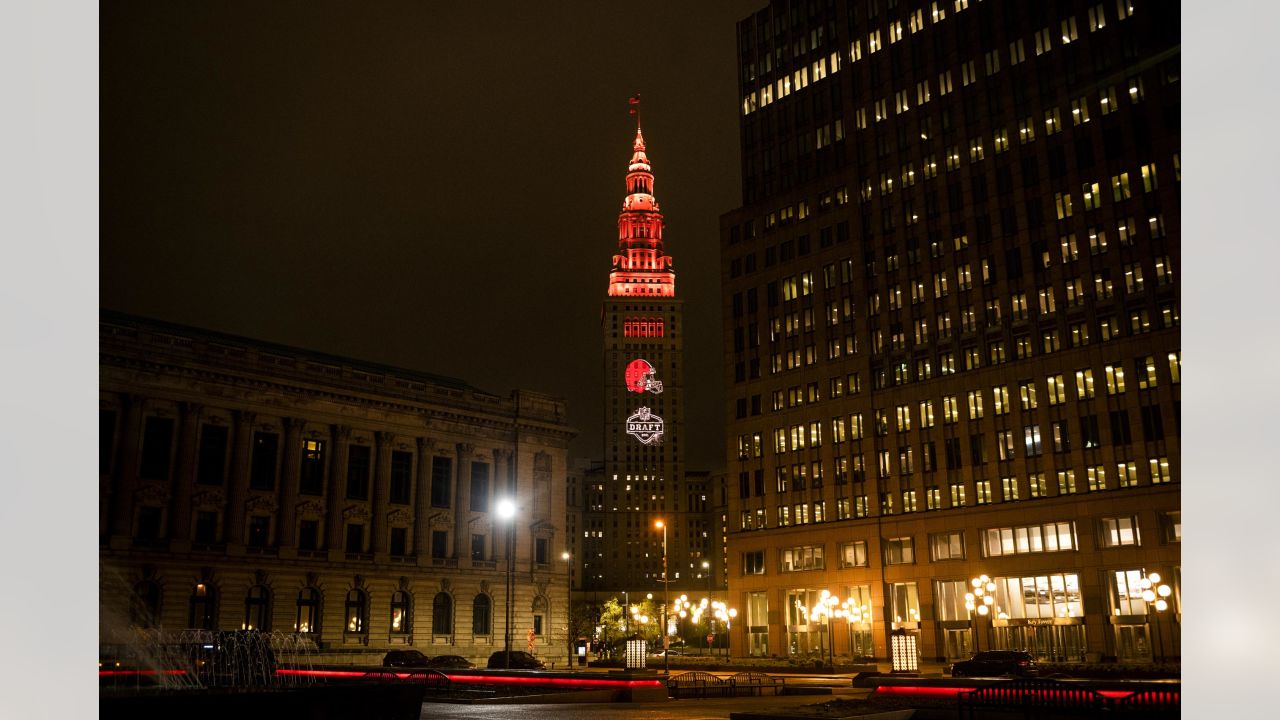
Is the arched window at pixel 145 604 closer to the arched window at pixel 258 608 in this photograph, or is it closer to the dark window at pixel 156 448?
the arched window at pixel 258 608

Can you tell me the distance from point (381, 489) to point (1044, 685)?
64.2 m

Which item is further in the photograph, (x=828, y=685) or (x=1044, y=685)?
(x=828, y=685)

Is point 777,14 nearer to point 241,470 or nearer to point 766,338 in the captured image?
point 766,338

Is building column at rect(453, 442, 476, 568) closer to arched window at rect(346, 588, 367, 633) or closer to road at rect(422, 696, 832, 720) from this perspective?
arched window at rect(346, 588, 367, 633)

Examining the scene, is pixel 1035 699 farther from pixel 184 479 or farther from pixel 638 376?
pixel 638 376

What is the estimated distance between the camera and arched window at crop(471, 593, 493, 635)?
269ft

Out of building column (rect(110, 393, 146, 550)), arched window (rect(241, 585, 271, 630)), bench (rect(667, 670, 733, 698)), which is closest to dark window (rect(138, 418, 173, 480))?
building column (rect(110, 393, 146, 550))

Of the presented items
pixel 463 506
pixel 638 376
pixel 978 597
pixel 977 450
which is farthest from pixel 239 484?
pixel 638 376

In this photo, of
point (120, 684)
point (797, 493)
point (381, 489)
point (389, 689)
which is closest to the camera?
point (389, 689)

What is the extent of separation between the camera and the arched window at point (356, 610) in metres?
75.6

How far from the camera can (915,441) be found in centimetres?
8419

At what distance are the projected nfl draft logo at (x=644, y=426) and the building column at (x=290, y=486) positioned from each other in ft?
360

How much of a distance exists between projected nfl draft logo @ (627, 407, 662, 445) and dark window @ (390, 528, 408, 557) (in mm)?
103278

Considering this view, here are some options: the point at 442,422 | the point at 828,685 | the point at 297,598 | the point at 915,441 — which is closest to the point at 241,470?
the point at 297,598
